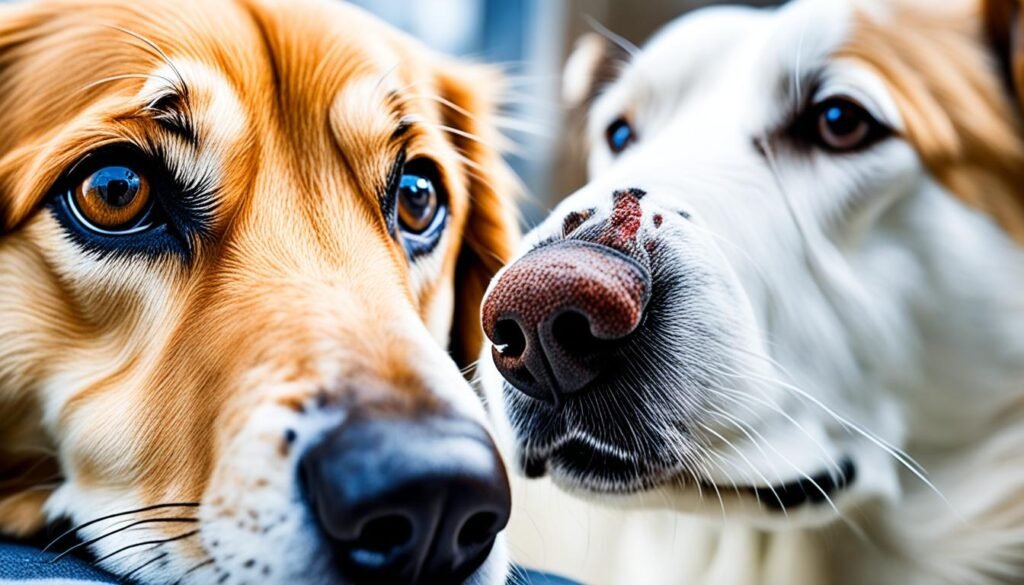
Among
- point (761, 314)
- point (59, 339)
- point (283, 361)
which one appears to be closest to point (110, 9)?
point (59, 339)

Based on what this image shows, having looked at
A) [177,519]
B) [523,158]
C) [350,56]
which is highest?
[350,56]

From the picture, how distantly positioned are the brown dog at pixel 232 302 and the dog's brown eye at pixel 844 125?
1.50ft

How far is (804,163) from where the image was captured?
1136mm

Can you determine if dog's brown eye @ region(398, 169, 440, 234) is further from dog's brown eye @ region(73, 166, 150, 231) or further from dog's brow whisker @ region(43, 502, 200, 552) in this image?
dog's brow whisker @ region(43, 502, 200, 552)

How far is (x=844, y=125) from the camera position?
3.68 ft

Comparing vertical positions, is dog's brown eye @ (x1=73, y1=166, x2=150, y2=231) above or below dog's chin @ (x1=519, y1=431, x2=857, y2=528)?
above

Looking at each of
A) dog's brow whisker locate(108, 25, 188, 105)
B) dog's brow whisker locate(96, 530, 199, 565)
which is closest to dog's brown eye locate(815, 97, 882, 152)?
dog's brow whisker locate(108, 25, 188, 105)

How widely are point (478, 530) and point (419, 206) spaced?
462mm

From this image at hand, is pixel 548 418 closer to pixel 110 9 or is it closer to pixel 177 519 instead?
pixel 177 519

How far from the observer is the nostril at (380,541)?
700mm

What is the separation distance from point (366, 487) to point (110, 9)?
0.64 m

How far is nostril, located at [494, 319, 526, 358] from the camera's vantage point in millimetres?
860

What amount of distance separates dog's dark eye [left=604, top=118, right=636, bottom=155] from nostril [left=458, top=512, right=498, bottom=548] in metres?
0.69

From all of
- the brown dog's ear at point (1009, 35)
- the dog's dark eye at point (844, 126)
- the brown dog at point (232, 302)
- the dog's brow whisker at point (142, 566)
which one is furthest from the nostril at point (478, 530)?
the brown dog's ear at point (1009, 35)
